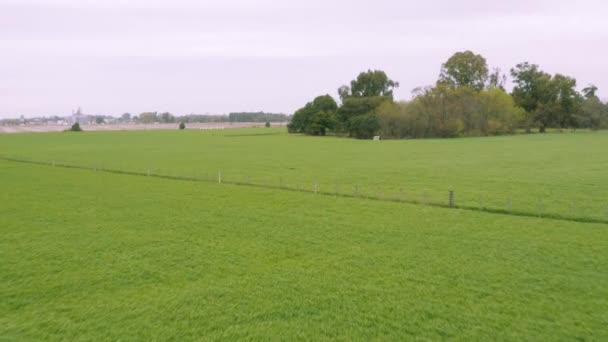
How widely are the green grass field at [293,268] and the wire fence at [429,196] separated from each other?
1.24ft

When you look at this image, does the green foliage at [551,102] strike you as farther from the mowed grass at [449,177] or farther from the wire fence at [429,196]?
the wire fence at [429,196]

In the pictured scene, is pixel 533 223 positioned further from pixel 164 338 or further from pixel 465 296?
pixel 164 338

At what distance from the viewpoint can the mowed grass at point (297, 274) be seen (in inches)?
353

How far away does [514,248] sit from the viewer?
→ 14094 millimetres

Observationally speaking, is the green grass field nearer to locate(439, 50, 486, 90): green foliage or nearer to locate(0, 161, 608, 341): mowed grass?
locate(0, 161, 608, 341): mowed grass

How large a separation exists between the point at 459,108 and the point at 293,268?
88.0m

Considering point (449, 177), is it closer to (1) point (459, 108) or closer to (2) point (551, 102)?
(1) point (459, 108)

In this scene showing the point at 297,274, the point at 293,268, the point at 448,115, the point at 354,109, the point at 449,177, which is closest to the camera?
the point at 297,274

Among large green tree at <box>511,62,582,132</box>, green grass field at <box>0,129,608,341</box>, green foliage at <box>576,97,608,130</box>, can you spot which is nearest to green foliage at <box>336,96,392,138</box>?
large green tree at <box>511,62,582,132</box>

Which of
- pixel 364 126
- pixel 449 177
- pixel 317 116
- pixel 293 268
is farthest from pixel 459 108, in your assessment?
pixel 293 268

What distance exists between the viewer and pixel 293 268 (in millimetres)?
12305

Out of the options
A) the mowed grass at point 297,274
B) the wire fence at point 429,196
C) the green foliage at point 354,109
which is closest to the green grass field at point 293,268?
the mowed grass at point 297,274

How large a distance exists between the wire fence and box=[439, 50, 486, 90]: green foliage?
92.4m

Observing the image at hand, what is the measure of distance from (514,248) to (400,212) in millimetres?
6092
